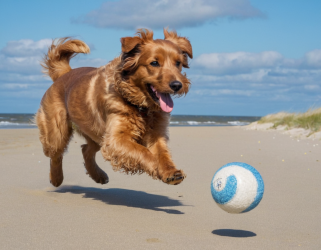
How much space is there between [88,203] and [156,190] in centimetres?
113

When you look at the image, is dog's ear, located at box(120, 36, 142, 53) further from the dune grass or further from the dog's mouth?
the dune grass

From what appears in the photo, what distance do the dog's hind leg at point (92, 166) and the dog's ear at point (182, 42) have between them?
200 cm

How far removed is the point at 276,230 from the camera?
12.1 ft

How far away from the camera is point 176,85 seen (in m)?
4.42

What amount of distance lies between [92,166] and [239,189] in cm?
303

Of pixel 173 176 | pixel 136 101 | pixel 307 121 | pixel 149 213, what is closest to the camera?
pixel 173 176

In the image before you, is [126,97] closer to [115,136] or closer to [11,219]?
[115,136]

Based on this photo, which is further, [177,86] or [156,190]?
[156,190]

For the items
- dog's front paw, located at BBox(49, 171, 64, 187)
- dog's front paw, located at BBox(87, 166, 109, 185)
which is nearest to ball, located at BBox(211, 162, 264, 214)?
dog's front paw, located at BBox(87, 166, 109, 185)

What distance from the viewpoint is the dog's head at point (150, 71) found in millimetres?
→ 4559

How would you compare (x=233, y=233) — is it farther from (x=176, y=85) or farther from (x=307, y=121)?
(x=307, y=121)

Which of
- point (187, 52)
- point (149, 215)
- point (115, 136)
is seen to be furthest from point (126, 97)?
point (149, 215)

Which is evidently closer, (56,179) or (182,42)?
(182,42)

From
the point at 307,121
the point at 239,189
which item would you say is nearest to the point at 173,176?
the point at 239,189
